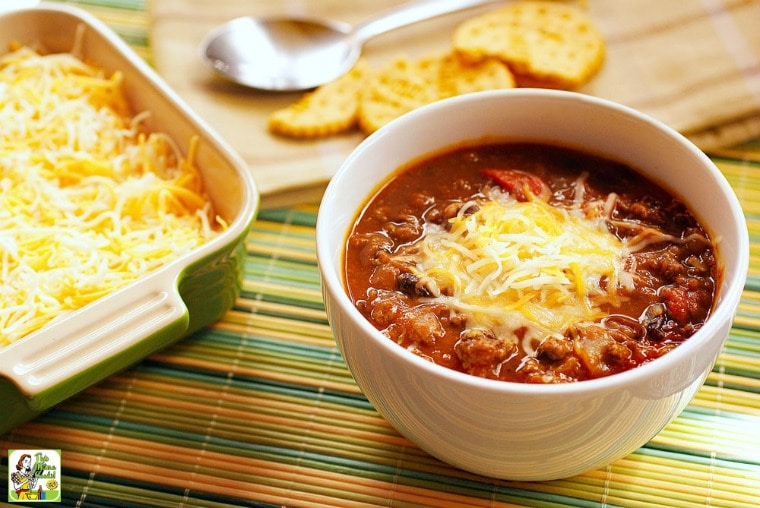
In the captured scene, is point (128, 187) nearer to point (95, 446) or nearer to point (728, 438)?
point (95, 446)

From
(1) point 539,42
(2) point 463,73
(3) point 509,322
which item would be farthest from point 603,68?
(3) point 509,322

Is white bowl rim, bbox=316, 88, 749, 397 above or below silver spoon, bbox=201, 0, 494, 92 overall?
above

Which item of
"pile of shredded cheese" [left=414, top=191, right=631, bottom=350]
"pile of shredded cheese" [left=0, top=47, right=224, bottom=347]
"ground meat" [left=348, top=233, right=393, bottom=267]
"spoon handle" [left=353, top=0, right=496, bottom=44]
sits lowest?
"pile of shredded cheese" [left=0, top=47, right=224, bottom=347]

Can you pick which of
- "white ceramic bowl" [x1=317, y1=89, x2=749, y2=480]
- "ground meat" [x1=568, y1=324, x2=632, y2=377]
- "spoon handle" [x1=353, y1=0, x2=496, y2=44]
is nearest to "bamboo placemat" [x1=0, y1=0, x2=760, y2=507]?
"white ceramic bowl" [x1=317, y1=89, x2=749, y2=480]

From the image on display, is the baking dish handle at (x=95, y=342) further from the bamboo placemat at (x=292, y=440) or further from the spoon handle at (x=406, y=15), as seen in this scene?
the spoon handle at (x=406, y=15)

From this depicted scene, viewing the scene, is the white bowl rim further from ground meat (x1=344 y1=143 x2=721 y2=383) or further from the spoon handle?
the spoon handle

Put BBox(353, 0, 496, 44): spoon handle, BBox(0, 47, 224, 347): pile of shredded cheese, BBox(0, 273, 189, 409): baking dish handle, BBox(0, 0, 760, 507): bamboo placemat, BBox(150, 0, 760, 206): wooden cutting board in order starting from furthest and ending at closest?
1. BBox(353, 0, 496, 44): spoon handle
2. BBox(150, 0, 760, 206): wooden cutting board
3. BBox(0, 47, 224, 347): pile of shredded cheese
4. BBox(0, 0, 760, 507): bamboo placemat
5. BBox(0, 273, 189, 409): baking dish handle

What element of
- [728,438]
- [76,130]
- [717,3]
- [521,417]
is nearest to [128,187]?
[76,130]
